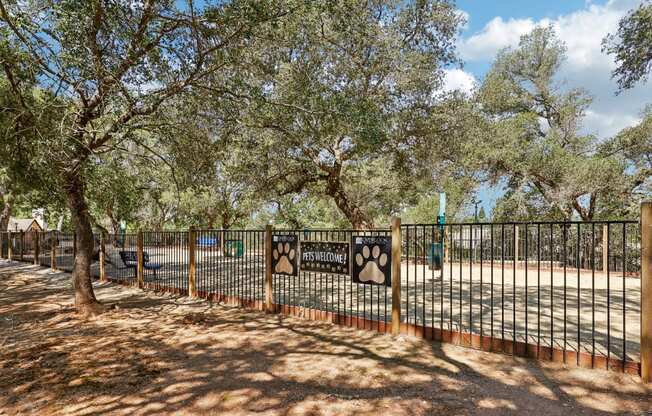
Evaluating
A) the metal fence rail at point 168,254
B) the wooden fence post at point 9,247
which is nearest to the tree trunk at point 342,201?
the metal fence rail at point 168,254

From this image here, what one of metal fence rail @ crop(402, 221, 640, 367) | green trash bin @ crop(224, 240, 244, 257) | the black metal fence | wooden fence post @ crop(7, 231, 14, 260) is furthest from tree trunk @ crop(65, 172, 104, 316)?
wooden fence post @ crop(7, 231, 14, 260)

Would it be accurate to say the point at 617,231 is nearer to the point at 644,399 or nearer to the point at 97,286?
the point at 644,399

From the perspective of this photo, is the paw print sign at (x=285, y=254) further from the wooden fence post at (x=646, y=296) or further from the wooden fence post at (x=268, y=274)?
the wooden fence post at (x=646, y=296)

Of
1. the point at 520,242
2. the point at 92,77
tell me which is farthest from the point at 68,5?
the point at 520,242

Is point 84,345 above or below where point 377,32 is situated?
below

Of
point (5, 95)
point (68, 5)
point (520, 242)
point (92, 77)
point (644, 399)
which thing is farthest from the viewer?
point (520, 242)

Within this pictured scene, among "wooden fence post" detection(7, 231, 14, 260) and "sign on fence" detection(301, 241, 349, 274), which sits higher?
"sign on fence" detection(301, 241, 349, 274)

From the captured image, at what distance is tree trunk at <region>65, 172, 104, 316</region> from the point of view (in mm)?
7848

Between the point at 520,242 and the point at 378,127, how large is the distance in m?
11.6

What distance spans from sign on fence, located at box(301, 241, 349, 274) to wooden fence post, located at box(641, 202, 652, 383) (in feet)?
12.8

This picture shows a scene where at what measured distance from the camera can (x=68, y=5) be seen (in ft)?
Answer: 18.2

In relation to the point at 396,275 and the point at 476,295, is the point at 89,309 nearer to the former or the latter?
the point at 396,275

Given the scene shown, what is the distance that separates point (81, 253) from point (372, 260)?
606 cm

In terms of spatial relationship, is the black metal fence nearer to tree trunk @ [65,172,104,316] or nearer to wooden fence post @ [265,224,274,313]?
wooden fence post @ [265,224,274,313]
